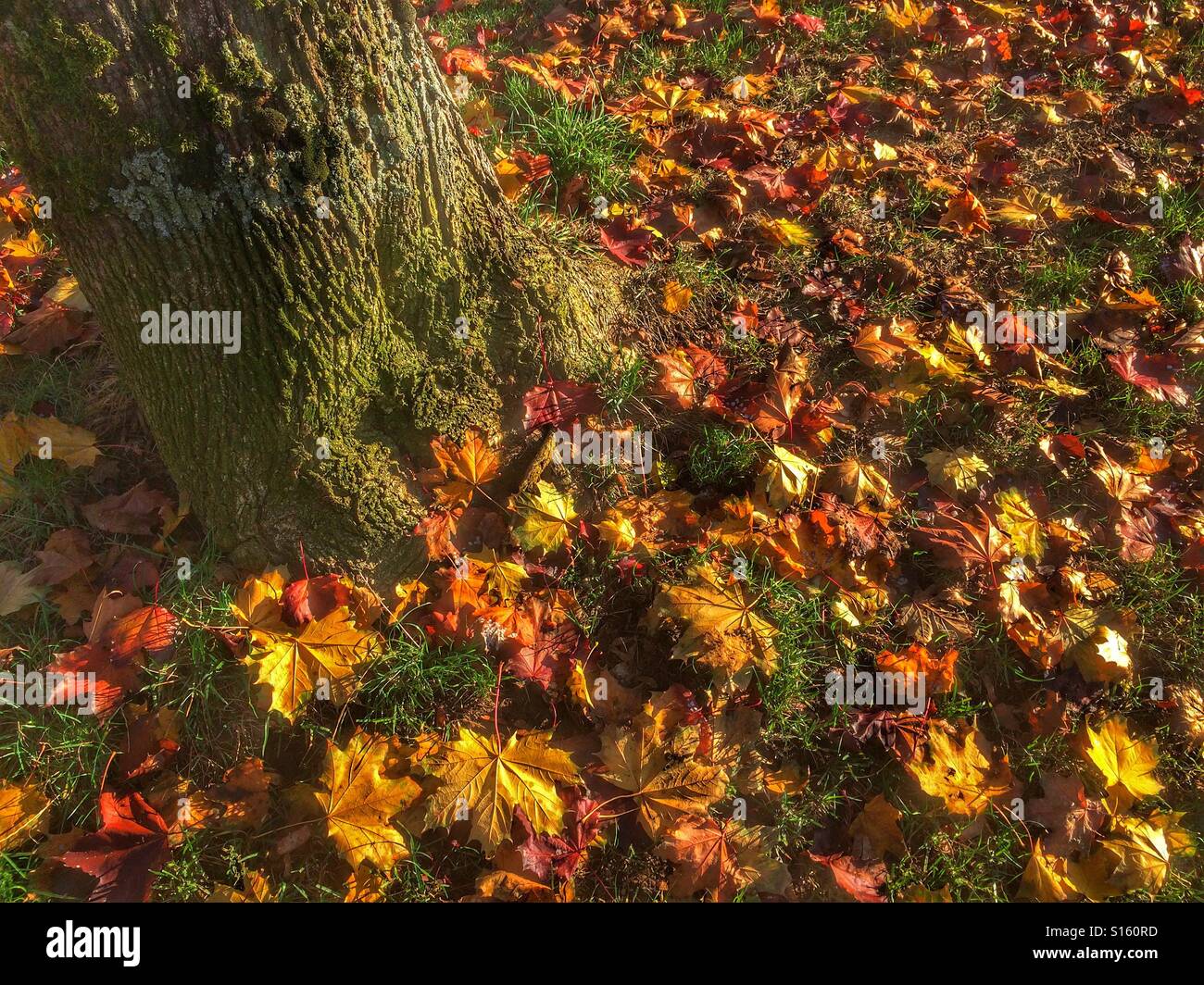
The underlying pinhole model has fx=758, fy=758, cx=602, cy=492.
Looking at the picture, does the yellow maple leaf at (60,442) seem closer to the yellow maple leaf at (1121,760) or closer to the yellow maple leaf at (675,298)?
the yellow maple leaf at (675,298)

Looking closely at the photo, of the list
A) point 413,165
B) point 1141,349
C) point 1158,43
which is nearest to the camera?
point 413,165

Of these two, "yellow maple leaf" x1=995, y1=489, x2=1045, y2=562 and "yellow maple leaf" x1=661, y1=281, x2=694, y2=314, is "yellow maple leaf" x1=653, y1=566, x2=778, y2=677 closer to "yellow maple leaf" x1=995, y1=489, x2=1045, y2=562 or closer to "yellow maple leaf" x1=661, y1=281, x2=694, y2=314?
"yellow maple leaf" x1=995, y1=489, x2=1045, y2=562

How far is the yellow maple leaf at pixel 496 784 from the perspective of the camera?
1.84 metres

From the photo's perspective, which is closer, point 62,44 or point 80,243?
point 62,44

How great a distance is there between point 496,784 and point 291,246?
140cm

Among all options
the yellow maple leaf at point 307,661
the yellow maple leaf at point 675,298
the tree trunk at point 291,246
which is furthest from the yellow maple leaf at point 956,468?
the yellow maple leaf at point 307,661

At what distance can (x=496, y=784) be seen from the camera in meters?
1.88

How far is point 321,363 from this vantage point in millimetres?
2002

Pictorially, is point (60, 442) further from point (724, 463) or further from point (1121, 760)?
point (1121, 760)

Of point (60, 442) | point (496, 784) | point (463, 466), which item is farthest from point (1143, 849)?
point (60, 442)

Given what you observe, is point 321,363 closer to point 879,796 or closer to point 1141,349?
point 879,796

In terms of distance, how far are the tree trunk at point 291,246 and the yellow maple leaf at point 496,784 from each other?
2.05ft
